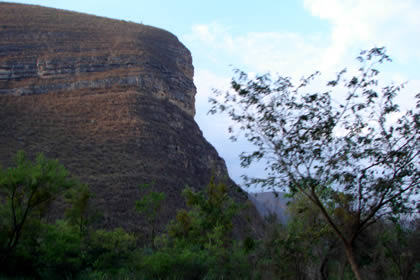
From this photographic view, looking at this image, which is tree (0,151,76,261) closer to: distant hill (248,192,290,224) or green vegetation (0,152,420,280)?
green vegetation (0,152,420,280)

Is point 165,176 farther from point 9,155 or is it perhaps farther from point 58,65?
point 58,65

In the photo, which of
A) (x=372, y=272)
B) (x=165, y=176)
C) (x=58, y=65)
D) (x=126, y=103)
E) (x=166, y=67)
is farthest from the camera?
(x=166, y=67)

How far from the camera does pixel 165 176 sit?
173ft

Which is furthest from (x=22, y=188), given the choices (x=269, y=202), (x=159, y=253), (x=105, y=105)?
(x=105, y=105)

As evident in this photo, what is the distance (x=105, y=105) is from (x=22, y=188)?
1616 inches

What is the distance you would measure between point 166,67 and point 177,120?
10.2 meters

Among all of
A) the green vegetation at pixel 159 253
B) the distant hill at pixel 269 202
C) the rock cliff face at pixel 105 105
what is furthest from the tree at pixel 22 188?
the rock cliff face at pixel 105 105

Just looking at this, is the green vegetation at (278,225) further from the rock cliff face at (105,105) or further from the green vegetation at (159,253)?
the rock cliff face at (105,105)

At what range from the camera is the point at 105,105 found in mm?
60062

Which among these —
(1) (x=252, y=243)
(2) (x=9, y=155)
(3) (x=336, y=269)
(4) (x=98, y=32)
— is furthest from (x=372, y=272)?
(4) (x=98, y=32)

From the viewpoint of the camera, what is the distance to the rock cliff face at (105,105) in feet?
161

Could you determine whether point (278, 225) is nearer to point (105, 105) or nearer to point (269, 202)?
point (269, 202)

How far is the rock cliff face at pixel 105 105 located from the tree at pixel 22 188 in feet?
70.7

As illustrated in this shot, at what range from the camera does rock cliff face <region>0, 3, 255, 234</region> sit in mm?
48938
